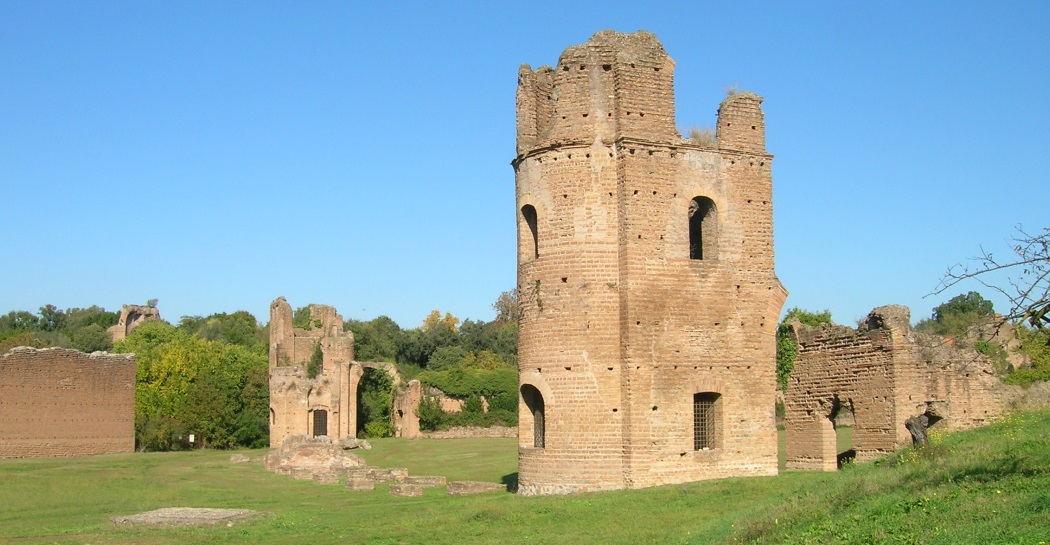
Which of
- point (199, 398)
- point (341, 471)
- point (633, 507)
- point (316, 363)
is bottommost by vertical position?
point (341, 471)

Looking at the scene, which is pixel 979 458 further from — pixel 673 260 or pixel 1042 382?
pixel 1042 382

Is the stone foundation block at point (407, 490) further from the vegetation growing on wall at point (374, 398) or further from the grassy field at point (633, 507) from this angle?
the vegetation growing on wall at point (374, 398)

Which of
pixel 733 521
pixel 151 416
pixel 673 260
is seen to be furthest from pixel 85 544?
pixel 151 416

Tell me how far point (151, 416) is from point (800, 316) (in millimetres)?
27586

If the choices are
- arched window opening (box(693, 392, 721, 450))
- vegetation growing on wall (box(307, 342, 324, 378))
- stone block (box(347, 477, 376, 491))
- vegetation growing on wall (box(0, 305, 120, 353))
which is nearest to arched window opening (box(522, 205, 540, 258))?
arched window opening (box(693, 392, 721, 450))

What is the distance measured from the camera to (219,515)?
65.7ft

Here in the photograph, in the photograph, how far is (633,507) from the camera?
18.1 meters

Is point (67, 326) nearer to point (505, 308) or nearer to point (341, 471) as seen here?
point (505, 308)

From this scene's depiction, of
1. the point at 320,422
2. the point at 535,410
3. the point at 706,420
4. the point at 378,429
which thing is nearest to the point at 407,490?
the point at 535,410

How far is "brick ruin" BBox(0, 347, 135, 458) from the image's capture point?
117ft

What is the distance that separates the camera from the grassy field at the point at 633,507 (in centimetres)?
1174

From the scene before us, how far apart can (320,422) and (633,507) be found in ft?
115

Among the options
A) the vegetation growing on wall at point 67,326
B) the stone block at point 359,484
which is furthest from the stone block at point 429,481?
the vegetation growing on wall at point 67,326

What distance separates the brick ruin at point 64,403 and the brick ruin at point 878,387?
973 inches
